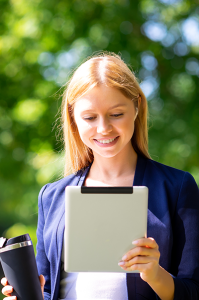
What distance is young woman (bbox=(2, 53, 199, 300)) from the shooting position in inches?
56.6

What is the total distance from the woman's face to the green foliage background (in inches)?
96.0

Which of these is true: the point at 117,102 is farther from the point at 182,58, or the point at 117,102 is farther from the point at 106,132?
the point at 182,58

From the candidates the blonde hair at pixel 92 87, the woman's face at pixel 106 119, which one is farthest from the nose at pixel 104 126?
the blonde hair at pixel 92 87

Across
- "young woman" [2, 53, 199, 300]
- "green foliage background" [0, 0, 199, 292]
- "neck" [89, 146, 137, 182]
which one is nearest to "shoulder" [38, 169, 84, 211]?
"young woman" [2, 53, 199, 300]

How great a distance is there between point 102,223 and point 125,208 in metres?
0.09

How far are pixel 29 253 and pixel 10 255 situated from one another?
0.07 m

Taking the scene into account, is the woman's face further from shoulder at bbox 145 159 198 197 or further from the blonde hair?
shoulder at bbox 145 159 198 197

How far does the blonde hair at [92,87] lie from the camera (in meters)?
1.62

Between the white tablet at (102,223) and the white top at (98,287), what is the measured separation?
213 mm

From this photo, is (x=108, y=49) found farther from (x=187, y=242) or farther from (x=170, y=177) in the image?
(x=187, y=242)

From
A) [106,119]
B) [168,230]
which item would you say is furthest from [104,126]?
[168,230]

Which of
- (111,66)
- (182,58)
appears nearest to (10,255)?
(111,66)

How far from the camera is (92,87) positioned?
159 centimetres

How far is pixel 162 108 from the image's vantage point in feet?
14.0
